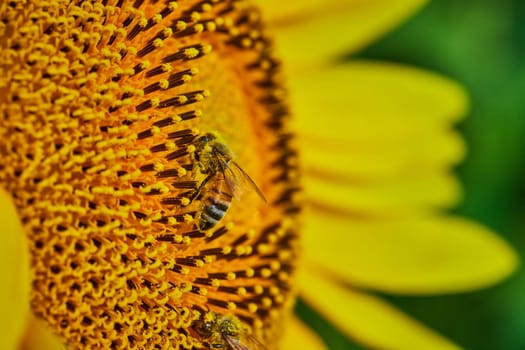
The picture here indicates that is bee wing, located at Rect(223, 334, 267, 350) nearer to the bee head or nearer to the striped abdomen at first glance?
the bee head

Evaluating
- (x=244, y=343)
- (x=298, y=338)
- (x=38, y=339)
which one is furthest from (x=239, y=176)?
(x=298, y=338)

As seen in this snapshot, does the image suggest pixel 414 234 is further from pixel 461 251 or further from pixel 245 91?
pixel 245 91

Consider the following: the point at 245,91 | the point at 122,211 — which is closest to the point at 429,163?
the point at 245,91

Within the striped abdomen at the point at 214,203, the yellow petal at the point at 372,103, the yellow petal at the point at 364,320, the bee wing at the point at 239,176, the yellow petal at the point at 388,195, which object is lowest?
the yellow petal at the point at 364,320

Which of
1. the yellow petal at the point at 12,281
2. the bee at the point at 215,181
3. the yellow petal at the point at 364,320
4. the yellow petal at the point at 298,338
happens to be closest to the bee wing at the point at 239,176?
the bee at the point at 215,181

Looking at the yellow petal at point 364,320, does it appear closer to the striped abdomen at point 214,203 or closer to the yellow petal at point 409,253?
the yellow petal at point 409,253
